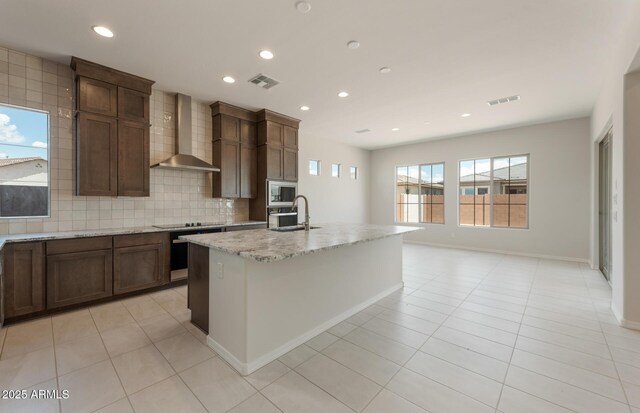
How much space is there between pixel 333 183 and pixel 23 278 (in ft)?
19.6

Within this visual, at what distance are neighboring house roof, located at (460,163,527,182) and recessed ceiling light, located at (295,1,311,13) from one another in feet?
20.3

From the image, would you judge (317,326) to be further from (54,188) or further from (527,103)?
(527,103)

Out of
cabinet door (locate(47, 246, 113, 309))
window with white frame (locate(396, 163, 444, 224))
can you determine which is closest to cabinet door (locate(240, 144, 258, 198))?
cabinet door (locate(47, 246, 113, 309))

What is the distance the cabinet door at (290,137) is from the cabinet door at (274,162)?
0.82ft

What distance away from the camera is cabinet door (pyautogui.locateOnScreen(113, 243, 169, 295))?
3.37 metres

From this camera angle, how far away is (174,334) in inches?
101

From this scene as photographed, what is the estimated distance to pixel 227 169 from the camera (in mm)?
4758

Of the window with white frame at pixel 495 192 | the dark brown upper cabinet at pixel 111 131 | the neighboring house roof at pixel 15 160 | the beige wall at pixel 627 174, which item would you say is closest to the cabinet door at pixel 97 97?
the dark brown upper cabinet at pixel 111 131

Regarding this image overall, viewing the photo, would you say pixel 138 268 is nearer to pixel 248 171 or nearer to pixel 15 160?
pixel 15 160

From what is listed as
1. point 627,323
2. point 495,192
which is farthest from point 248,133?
point 495,192

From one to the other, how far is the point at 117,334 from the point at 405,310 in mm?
2993

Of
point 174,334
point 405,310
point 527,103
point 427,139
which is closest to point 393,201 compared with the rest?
point 427,139

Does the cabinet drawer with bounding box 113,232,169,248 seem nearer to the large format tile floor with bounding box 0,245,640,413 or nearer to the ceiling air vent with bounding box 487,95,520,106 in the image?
the large format tile floor with bounding box 0,245,640,413

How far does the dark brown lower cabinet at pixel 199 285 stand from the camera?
2.54m
